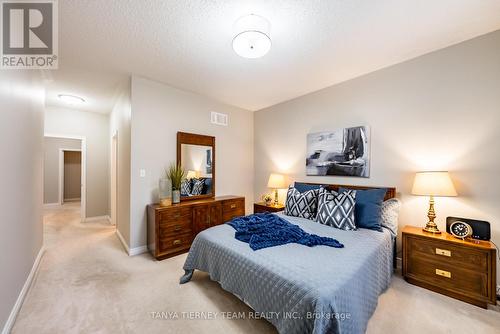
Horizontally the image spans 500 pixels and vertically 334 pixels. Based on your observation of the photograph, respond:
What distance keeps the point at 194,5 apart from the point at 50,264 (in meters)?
3.48

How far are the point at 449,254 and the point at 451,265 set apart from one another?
105mm

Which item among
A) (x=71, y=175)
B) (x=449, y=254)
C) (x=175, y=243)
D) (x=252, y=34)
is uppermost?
(x=252, y=34)

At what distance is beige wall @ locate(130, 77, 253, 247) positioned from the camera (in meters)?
2.94

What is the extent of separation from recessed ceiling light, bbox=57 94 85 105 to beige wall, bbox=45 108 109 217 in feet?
1.89

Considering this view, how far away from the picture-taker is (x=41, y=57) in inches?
95.0

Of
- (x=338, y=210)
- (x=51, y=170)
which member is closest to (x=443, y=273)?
(x=338, y=210)

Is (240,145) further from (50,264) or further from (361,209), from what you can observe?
(50,264)

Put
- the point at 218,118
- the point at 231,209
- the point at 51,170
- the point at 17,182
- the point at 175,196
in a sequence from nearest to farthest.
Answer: the point at 17,182, the point at 175,196, the point at 231,209, the point at 218,118, the point at 51,170

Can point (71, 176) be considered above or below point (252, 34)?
below

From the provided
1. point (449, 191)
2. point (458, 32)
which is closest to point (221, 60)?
point (458, 32)

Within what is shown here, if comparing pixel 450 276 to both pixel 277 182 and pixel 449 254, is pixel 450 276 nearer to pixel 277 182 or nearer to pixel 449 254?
pixel 449 254

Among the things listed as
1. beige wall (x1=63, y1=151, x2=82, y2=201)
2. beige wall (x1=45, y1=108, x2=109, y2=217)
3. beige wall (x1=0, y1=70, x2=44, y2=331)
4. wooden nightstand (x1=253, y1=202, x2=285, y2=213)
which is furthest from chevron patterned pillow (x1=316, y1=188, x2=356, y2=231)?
beige wall (x1=63, y1=151, x2=82, y2=201)

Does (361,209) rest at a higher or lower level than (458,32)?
lower

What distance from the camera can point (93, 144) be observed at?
4.74 meters
